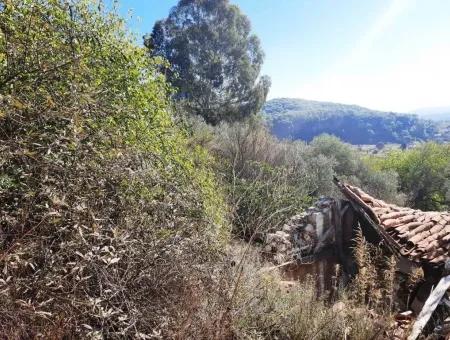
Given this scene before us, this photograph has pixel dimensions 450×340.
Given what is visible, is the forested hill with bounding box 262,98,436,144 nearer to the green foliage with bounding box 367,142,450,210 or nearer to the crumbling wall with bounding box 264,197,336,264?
the green foliage with bounding box 367,142,450,210

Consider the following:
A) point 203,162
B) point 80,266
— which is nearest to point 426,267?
point 203,162

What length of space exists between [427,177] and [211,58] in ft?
51.3

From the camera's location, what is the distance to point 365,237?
8.20m

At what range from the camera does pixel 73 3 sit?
13.1 ft

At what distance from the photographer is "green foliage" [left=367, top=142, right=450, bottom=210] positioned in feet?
67.2

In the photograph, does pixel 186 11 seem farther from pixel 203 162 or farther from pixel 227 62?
pixel 203 162

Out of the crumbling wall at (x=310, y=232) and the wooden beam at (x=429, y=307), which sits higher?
the wooden beam at (x=429, y=307)

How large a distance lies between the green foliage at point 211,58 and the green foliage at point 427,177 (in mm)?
10846

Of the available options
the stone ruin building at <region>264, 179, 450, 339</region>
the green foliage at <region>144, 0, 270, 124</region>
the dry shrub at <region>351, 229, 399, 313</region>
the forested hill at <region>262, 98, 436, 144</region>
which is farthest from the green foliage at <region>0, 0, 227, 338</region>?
the forested hill at <region>262, 98, 436, 144</region>

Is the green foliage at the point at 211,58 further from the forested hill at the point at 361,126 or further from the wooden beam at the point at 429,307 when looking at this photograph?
the forested hill at the point at 361,126

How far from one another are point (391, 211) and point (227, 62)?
54.5 ft

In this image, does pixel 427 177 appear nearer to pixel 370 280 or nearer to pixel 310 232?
pixel 310 232

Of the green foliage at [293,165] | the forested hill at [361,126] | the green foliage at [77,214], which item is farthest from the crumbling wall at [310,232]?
the forested hill at [361,126]

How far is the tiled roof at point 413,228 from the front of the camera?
20.7ft
